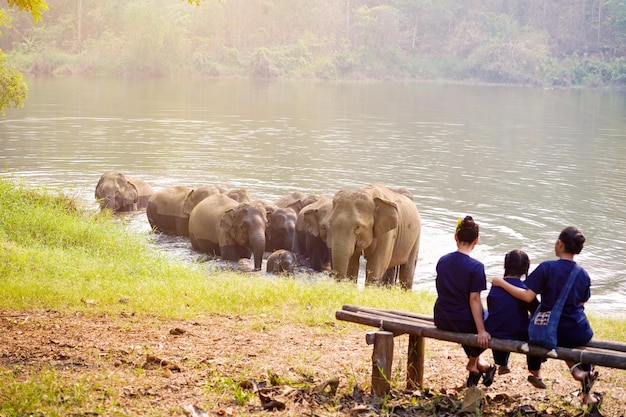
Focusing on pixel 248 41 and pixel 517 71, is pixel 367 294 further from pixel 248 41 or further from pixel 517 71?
pixel 248 41

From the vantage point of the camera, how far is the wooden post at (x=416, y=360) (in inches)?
261

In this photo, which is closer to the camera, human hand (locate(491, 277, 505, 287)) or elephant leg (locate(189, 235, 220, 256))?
human hand (locate(491, 277, 505, 287))

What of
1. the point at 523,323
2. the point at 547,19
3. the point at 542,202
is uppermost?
the point at 547,19

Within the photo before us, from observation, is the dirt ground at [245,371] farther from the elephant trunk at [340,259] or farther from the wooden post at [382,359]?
the elephant trunk at [340,259]

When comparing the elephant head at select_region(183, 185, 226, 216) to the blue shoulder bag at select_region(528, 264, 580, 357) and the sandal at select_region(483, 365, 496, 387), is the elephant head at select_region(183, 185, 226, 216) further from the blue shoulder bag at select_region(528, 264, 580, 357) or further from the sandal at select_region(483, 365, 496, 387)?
the blue shoulder bag at select_region(528, 264, 580, 357)

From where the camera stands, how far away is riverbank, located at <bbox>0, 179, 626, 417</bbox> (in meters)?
6.30

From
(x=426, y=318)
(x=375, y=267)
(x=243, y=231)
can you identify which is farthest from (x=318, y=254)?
(x=426, y=318)

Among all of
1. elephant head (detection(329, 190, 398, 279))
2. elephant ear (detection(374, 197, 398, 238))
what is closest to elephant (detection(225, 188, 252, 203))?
elephant head (detection(329, 190, 398, 279))

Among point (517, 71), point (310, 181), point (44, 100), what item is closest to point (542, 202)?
point (310, 181)

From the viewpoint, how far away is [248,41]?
101 meters

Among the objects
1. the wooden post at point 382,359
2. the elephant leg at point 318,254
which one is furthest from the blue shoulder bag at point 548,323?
the elephant leg at point 318,254

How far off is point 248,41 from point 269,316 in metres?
95.0

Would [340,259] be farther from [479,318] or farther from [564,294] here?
[564,294]

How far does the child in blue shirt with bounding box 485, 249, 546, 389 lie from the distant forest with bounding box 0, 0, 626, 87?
81.1 m
